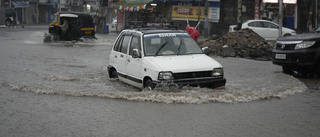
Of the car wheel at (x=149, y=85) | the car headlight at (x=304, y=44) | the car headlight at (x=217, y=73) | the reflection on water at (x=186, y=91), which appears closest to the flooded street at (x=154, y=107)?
the reflection on water at (x=186, y=91)

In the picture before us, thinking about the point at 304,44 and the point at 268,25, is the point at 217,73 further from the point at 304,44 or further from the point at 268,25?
the point at 268,25

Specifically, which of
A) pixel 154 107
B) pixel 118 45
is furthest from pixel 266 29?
pixel 154 107

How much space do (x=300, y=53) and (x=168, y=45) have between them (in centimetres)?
442

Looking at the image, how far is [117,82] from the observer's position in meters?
12.2

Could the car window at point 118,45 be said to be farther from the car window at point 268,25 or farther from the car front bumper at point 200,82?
the car window at point 268,25

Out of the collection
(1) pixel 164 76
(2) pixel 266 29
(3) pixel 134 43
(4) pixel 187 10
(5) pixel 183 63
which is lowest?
(1) pixel 164 76

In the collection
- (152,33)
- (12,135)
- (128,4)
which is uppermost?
(128,4)

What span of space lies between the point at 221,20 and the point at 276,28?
9.56 meters

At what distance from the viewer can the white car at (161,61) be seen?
380 inches

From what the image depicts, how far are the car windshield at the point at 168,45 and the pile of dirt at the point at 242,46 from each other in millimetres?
10008

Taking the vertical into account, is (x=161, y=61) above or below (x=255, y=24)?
below

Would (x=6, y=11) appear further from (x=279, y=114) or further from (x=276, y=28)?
(x=279, y=114)

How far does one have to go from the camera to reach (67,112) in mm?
8039

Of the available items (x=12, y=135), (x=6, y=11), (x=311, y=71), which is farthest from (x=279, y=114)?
(x=6, y=11)
